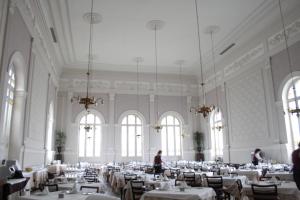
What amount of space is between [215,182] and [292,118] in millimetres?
5183

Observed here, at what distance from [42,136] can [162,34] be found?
650 centimetres

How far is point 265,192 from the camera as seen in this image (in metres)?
5.04

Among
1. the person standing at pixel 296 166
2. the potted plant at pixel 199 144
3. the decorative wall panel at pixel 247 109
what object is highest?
the decorative wall panel at pixel 247 109

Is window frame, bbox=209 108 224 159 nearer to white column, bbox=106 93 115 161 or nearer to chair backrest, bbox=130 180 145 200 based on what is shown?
white column, bbox=106 93 115 161

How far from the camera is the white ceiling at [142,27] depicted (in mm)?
9664

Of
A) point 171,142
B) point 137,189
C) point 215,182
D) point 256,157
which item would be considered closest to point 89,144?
point 171,142

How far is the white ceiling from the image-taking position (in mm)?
9664

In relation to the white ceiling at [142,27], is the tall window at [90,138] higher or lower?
lower

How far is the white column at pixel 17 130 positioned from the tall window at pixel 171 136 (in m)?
10.1

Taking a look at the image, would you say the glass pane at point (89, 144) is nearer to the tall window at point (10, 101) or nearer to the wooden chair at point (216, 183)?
the tall window at point (10, 101)

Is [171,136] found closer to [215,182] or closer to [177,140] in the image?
[177,140]

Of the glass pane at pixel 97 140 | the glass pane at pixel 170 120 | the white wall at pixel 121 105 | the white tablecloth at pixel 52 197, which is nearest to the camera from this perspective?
the white tablecloth at pixel 52 197

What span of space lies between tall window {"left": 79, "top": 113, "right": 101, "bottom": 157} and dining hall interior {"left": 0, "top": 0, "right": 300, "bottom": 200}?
0.06 m

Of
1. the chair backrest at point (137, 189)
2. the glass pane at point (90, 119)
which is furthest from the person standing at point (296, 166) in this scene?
the glass pane at point (90, 119)
